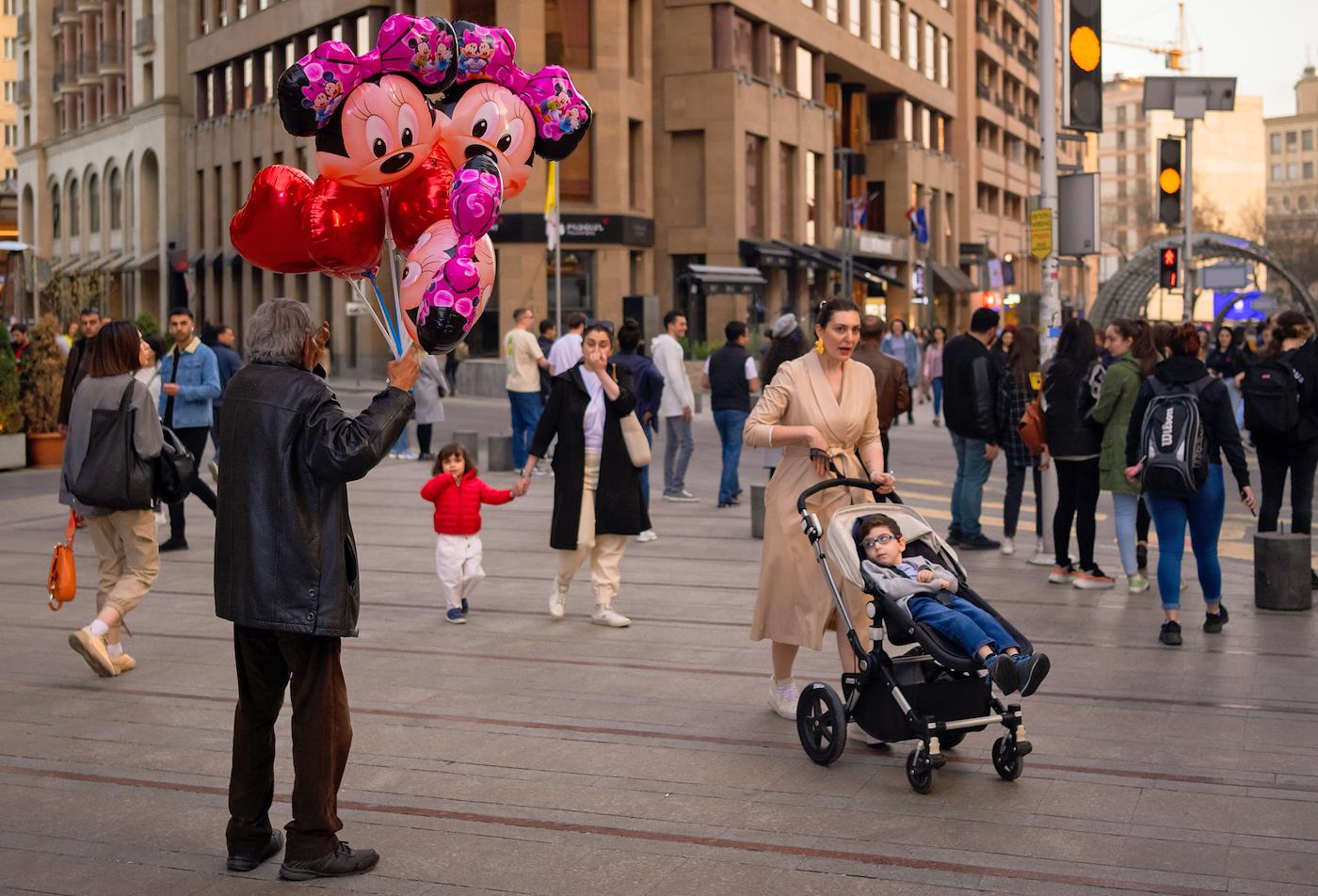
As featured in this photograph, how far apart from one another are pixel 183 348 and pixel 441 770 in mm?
7917

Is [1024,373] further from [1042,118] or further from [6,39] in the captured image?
[6,39]

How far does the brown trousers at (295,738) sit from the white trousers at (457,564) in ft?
14.8

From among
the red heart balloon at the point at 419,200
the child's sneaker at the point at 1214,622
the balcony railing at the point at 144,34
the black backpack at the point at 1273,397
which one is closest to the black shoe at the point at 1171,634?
the child's sneaker at the point at 1214,622

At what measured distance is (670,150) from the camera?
163ft

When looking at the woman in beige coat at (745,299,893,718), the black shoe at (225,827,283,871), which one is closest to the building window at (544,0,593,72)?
the woman in beige coat at (745,299,893,718)

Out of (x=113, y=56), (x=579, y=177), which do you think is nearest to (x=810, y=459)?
(x=579, y=177)

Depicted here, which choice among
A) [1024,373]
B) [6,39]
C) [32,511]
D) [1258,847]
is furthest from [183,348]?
[6,39]

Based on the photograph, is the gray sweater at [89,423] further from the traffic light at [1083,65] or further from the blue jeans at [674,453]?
the blue jeans at [674,453]

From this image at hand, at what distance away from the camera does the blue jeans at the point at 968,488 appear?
43.9 ft

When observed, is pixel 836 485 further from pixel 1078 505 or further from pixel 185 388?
pixel 185 388

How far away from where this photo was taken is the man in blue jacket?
44.7 ft

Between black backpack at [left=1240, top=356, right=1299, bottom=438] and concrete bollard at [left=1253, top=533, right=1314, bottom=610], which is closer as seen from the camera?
concrete bollard at [left=1253, top=533, right=1314, bottom=610]

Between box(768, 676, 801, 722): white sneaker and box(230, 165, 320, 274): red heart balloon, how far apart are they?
2964 mm

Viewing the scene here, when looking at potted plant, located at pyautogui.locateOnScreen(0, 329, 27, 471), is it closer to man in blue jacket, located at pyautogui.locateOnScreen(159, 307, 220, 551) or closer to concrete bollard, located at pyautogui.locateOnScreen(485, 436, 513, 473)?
concrete bollard, located at pyautogui.locateOnScreen(485, 436, 513, 473)
